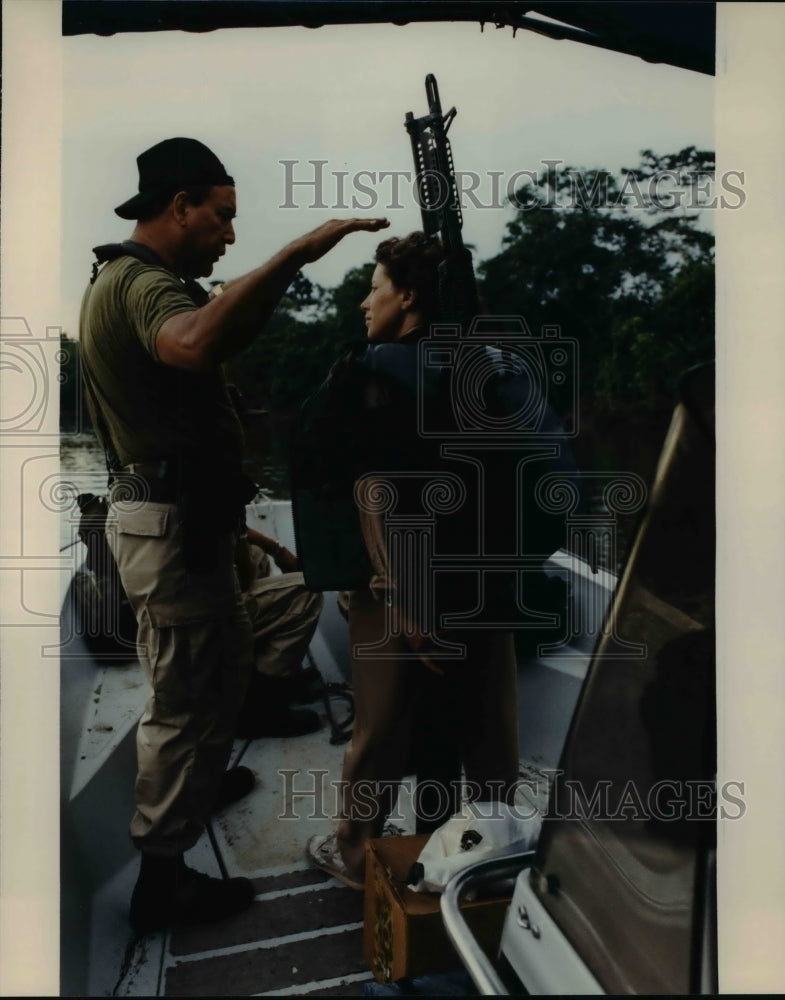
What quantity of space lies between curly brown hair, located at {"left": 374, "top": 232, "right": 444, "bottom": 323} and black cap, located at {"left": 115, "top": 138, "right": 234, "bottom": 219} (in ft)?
1.29

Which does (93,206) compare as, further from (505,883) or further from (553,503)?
(505,883)

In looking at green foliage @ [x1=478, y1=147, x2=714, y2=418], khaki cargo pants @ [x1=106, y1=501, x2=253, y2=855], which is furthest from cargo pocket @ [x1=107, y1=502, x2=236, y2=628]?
green foliage @ [x1=478, y1=147, x2=714, y2=418]

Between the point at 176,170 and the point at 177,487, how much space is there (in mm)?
722

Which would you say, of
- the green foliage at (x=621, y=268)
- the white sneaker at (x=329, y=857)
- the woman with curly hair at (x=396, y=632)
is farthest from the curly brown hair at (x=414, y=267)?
the white sneaker at (x=329, y=857)

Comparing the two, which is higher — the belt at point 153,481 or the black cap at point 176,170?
the black cap at point 176,170

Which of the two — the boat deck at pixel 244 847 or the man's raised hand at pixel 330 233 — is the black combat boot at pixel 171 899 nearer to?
the boat deck at pixel 244 847

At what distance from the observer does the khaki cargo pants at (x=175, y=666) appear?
6.72 ft

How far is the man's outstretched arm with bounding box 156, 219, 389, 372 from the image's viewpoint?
192cm

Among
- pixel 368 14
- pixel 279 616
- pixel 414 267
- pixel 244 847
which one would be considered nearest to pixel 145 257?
pixel 414 267

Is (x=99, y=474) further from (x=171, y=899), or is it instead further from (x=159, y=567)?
(x=171, y=899)

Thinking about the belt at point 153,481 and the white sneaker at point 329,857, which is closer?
the belt at point 153,481

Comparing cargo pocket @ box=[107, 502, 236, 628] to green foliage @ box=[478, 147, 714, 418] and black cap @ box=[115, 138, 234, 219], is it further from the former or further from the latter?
green foliage @ box=[478, 147, 714, 418]

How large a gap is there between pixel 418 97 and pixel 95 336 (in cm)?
93

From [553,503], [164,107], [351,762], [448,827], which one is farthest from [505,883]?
[164,107]
